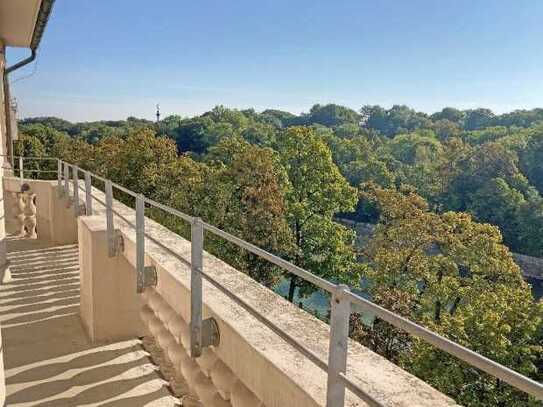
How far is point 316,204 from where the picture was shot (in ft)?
80.5

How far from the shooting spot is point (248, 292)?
9.21 ft

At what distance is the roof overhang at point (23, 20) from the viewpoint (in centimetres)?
562

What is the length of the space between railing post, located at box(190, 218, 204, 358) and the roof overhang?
437 cm

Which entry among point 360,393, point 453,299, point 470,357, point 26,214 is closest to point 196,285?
point 360,393

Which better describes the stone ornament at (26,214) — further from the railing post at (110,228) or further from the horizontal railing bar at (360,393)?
the horizontal railing bar at (360,393)

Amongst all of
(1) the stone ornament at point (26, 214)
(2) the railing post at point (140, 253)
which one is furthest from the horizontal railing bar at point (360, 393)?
(1) the stone ornament at point (26, 214)

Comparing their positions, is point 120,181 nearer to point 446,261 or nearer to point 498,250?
point 446,261

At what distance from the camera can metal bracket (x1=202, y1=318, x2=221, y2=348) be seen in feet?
7.81

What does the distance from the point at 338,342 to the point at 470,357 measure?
455 mm

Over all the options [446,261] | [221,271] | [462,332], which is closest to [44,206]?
[221,271]

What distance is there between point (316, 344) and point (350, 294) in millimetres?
868

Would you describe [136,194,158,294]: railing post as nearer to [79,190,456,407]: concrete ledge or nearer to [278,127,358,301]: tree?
[79,190,456,407]: concrete ledge

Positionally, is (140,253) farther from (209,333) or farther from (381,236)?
(381,236)

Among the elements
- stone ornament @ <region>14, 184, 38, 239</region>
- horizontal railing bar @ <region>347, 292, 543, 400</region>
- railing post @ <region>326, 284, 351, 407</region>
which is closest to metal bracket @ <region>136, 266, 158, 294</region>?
railing post @ <region>326, 284, 351, 407</region>
